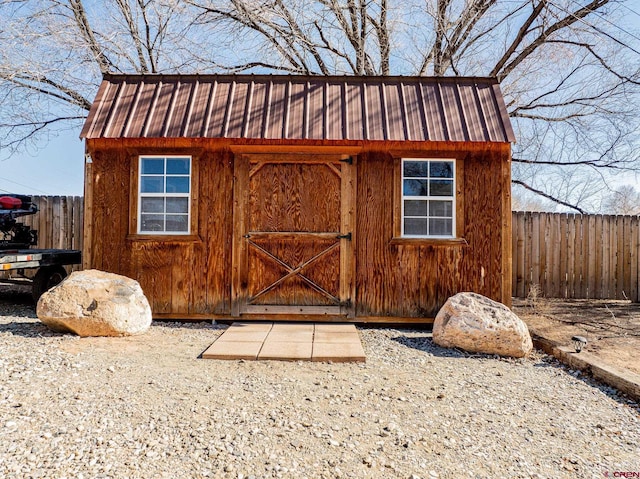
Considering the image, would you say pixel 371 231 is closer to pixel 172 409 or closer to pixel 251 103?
pixel 251 103

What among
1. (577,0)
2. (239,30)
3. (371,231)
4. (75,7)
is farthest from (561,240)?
(75,7)

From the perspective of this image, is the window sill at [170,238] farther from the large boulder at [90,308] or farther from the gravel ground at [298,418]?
the gravel ground at [298,418]

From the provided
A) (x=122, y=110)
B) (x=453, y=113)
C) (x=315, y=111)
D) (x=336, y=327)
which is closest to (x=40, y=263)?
(x=122, y=110)

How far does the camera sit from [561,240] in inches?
344

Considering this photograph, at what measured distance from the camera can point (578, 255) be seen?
871 centimetres

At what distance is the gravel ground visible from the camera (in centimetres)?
217

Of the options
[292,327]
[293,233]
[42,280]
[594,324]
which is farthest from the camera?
[42,280]

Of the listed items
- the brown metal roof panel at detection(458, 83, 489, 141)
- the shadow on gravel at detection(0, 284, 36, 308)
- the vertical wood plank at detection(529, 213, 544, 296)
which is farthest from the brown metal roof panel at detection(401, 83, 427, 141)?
the shadow on gravel at detection(0, 284, 36, 308)

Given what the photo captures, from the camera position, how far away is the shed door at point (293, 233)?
19.2 feet

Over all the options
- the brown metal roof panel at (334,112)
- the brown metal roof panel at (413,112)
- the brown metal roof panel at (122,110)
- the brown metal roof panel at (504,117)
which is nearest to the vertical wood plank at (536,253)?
the brown metal roof panel at (504,117)

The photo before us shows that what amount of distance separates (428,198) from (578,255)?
5123 millimetres

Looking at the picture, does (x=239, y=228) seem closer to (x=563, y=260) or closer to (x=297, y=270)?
(x=297, y=270)

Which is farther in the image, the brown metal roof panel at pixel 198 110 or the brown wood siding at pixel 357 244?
the brown wood siding at pixel 357 244

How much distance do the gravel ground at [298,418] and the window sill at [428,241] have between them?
1948mm
